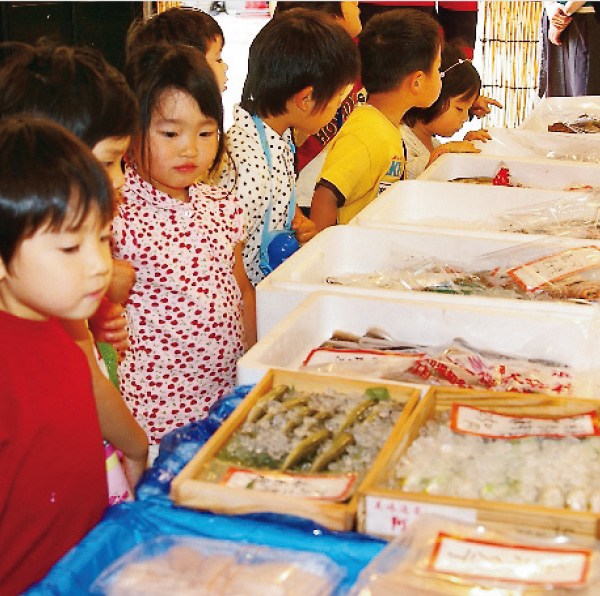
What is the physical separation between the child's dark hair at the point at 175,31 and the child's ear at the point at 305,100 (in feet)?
1.28

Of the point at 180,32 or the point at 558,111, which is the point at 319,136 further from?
the point at 558,111

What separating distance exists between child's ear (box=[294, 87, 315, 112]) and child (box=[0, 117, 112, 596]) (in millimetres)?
1422

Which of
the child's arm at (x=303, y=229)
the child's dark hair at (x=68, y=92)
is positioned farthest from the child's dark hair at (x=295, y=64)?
the child's dark hair at (x=68, y=92)

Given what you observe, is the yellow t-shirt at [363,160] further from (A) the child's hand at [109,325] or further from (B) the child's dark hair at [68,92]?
(B) the child's dark hair at [68,92]

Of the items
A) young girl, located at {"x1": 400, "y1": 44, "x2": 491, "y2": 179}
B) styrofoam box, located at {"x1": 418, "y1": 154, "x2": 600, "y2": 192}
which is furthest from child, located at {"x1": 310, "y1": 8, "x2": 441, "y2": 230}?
young girl, located at {"x1": 400, "y1": 44, "x2": 491, "y2": 179}

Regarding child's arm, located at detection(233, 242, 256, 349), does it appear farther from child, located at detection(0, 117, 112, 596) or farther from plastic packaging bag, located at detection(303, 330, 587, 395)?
child, located at detection(0, 117, 112, 596)

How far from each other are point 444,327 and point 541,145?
2.25 m

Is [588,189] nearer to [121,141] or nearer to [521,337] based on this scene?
[521,337]

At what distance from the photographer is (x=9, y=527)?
4.31 ft

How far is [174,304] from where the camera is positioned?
209cm

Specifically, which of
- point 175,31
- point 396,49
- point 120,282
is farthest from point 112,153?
point 396,49

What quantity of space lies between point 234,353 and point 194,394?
0.14 m

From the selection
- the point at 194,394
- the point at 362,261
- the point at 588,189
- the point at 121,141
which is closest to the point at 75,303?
the point at 121,141

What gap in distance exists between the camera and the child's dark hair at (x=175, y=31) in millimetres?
2828
